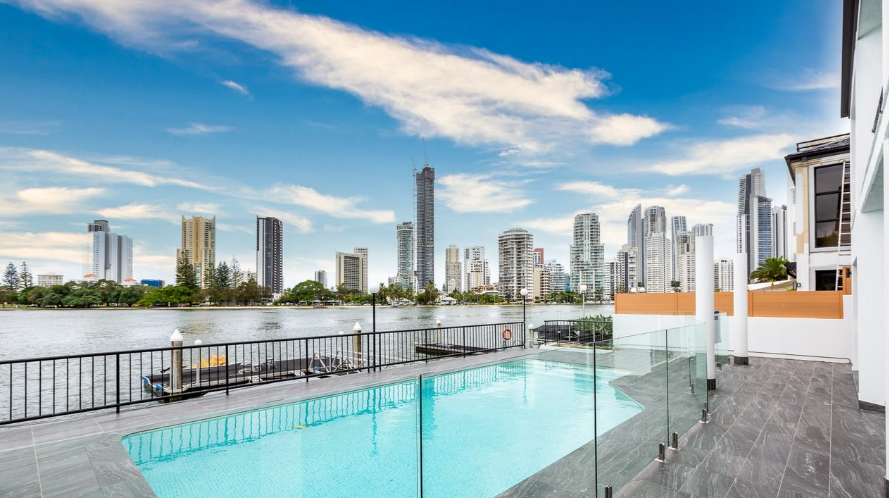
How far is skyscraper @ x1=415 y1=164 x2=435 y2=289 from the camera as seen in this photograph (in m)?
65.2

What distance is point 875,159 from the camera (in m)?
3.59

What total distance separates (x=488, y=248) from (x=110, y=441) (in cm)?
5856

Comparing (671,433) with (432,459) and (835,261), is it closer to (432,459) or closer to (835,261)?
(432,459)

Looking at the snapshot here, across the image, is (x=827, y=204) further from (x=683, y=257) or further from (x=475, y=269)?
(x=475, y=269)

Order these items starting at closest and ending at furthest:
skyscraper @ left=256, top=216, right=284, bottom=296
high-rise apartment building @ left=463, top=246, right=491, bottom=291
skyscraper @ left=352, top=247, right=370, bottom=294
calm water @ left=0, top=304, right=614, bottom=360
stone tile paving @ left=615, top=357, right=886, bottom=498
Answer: stone tile paving @ left=615, top=357, right=886, bottom=498
calm water @ left=0, top=304, right=614, bottom=360
skyscraper @ left=256, top=216, right=284, bottom=296
skyscraper @ left=352, top=247, right=370, bottom=294
high-rise apartment building @ left=463, top=246, right=491, bottom=291

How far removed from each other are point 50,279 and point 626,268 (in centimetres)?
5331

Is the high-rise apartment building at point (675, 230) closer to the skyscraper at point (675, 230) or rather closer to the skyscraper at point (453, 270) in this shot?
the skyscraper at point (675, 230)

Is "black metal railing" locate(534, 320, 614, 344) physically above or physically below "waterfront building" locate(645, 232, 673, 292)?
below

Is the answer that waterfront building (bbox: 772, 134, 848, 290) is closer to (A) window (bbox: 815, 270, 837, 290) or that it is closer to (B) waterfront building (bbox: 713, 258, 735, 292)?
(A) window (bbox: 815, 270, 837, 290)

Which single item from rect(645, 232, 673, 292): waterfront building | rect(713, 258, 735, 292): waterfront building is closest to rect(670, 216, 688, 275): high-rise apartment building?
rect(645, 232, 673, 292): waterfront building

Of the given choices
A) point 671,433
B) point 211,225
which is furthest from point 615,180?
point 211,225

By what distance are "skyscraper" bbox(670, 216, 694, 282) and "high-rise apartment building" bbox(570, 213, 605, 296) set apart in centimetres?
635

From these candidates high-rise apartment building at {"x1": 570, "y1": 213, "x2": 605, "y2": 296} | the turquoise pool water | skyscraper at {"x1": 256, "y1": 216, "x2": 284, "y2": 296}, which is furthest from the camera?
skyscraper at {"x1": 256, "y1": 216, "x2": 284, "y2": 296}

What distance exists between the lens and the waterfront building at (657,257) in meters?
40.0
